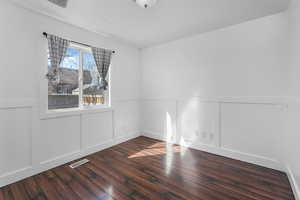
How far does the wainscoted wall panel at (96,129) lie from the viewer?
2.74 meters

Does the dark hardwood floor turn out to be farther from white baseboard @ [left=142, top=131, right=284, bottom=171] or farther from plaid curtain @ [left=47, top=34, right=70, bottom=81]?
plaid curtain @ [left=47, top=34, right=70, bottom=81]

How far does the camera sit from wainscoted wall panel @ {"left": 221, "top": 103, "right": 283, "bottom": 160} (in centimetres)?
223

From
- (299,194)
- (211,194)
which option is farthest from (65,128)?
(299,194)

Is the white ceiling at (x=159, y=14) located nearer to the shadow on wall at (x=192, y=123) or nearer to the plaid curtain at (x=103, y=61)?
the plaid curtain at (x=103, y=61)

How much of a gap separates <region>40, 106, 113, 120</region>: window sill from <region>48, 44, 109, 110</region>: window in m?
0.09

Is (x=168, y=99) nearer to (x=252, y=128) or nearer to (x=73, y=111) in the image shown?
(x=252, y=128)

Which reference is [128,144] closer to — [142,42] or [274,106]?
[142,42]

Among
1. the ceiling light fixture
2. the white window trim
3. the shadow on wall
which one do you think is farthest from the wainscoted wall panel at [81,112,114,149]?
the ceiling light fixture

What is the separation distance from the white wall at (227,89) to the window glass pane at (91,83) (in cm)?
137

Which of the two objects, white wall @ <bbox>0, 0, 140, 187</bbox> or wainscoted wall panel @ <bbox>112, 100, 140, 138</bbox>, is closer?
white wall @ <bbox>0, 0, 140, 187</bbox>

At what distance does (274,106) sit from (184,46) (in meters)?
2.00

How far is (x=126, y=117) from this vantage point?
3604 mm

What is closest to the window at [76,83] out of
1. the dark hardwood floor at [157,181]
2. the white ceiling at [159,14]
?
the white ceiling at [159,14]

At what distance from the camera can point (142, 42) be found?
347 cm
